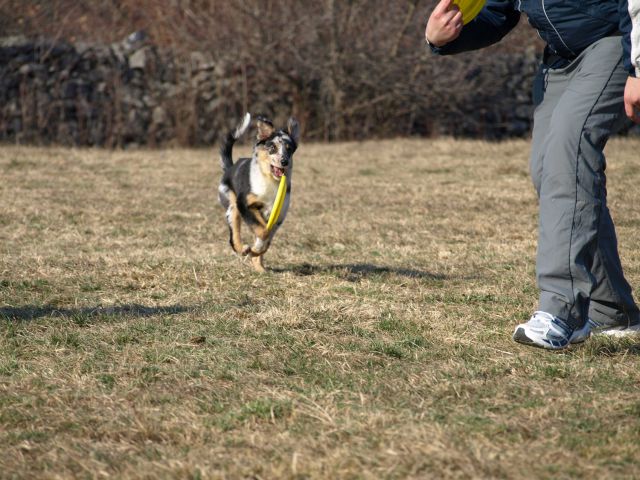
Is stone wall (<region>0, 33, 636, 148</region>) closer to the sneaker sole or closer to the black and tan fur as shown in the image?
the black and tan fur

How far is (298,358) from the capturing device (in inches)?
155

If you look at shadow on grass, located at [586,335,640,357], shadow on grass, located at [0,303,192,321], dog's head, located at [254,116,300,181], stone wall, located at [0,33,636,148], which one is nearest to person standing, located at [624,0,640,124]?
shadow on grass, located at [586,335,640,357]

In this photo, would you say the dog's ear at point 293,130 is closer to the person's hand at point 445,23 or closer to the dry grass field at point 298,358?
the dry grass field at point 298,358

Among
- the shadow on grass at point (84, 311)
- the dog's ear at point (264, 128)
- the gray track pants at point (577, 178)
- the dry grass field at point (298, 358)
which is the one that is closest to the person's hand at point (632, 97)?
the gray track pants at point (577, 178)

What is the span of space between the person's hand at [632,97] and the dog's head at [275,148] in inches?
126

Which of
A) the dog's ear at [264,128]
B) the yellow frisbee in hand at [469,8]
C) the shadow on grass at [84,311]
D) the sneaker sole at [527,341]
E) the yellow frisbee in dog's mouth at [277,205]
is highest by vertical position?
the yellow frisbee in hand at [469,8]

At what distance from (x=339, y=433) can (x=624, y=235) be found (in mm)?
5239

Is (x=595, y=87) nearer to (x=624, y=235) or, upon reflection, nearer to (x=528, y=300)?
(x=528, y=300)

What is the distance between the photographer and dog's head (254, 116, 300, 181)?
6461 millimetres

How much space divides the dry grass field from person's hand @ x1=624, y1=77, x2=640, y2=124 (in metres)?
1.02

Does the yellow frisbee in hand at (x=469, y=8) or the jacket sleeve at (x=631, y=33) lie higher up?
the yellow frisbee in hand at (x=469, y=8)

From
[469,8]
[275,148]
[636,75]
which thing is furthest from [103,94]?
[636,75]

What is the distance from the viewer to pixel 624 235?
7.58 m

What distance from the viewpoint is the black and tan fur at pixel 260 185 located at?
6406 millimetres
